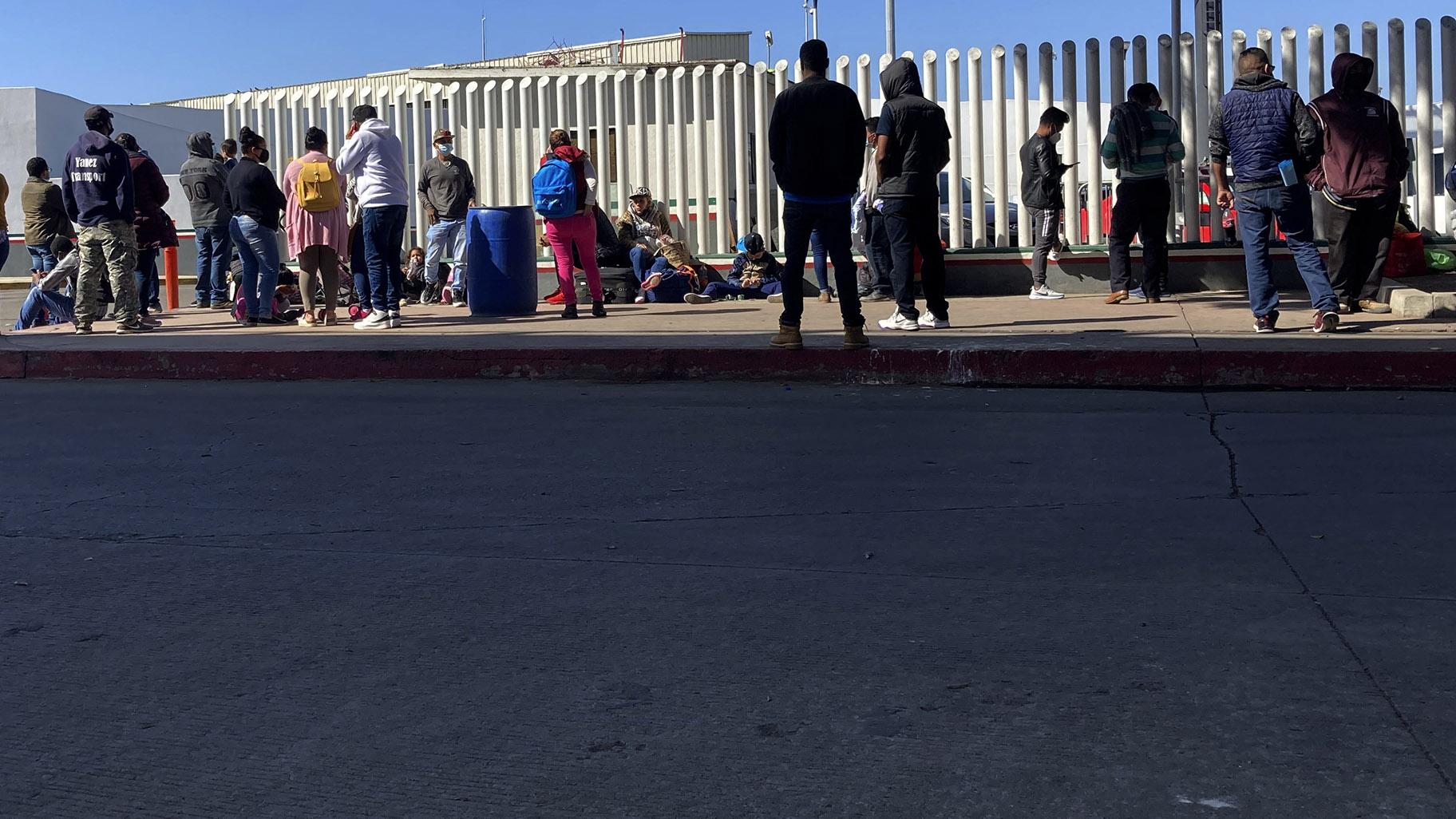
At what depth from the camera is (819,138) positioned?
382 inches

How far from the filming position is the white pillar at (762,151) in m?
15.4

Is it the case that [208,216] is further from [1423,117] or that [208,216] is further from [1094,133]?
[1423,117]

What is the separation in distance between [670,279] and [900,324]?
4.72 m

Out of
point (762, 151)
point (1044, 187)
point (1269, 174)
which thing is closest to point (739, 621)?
point (1269, 174)

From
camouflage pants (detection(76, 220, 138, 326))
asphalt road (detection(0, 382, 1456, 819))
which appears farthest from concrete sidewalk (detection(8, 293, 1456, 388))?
asphalt road (detection(0, 382, 1456, 819))

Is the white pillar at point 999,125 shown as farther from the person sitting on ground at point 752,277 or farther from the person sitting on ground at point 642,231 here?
the person sitting on ground at point 642,231

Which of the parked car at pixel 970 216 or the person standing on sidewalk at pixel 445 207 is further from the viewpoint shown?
the person standing on sidewalk at pixel 445 207

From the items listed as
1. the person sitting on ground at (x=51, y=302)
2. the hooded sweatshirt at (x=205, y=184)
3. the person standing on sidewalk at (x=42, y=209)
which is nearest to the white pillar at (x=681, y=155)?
the hooded sweatshirt at (x=205, y=184)

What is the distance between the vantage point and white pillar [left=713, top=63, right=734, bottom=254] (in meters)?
15.6

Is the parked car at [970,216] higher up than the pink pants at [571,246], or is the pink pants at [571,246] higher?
the parked car at [970,216]

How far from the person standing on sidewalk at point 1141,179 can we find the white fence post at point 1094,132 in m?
1.34

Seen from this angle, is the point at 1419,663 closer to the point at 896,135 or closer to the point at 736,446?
the point at 736,446

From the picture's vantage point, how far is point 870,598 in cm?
455

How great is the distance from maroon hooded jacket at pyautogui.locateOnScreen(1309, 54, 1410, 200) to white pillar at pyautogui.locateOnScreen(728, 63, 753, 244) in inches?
234
